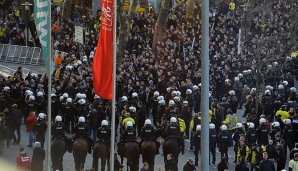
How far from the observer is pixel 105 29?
2273cm

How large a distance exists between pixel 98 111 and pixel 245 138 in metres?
4.88

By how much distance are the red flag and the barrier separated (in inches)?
924

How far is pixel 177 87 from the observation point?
3962 centimetres

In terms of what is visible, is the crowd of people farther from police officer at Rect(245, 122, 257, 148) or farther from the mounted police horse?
the mounted police horse

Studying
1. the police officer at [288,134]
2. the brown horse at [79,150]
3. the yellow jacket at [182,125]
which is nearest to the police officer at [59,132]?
the brown horse at [79,150]

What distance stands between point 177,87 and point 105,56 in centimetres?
1684

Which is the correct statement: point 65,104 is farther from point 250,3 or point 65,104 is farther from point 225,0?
point 225,0

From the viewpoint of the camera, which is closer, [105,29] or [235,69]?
[105,29]

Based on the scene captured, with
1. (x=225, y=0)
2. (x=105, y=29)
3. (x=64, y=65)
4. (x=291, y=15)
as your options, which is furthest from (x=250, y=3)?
(x=105, y=29)

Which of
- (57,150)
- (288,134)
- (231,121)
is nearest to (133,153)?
(57,150)

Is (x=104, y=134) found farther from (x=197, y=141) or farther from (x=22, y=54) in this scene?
(x=22, y=54)

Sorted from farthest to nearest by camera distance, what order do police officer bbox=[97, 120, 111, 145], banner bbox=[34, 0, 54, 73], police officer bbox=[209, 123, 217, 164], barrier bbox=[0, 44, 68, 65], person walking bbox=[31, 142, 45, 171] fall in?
barrier bbox=[0, 44, 68, 65] < police officer bbox=[209, 123, 217, 164] < police officer bbox=[97, 120, 111, 145] < person walking bbox=[31, 142, 45, 171] < banner bbox=[34, 0, 54, 73]

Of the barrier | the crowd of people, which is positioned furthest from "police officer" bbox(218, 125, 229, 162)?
the barrier

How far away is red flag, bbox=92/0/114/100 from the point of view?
22688mm
